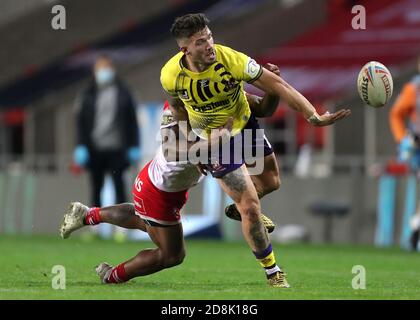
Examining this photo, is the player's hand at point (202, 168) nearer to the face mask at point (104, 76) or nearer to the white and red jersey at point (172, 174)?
the white and red jersey at point (172, 174)

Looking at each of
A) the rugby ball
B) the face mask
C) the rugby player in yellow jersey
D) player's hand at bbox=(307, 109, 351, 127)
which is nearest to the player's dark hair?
the rugby player in yellow jersey

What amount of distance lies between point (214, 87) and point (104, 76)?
27.6ft

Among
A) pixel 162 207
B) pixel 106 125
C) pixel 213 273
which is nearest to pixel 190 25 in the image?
pixel 162 207

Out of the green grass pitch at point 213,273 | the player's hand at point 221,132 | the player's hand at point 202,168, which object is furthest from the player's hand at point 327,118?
the green grass pitch at point 213,273

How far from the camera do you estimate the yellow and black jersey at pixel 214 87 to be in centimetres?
938

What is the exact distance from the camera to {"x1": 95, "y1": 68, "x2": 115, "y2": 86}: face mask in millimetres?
17547

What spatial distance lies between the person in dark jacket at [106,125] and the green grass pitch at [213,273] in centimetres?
134

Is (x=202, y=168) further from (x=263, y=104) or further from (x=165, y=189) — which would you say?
(x=263, y=104)

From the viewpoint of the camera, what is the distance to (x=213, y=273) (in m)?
11.1

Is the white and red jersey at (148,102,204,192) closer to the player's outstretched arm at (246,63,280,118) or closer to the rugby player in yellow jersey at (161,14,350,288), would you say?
the rugby player in yellow jersey at (161,14,350,288)

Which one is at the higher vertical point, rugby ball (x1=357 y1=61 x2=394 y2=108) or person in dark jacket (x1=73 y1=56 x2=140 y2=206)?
person in dark jacket (x1=73 y1=56 x2=140 y2=206)

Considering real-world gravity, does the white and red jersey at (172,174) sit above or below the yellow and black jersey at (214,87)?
below

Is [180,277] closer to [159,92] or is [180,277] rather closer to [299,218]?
[299,218]
